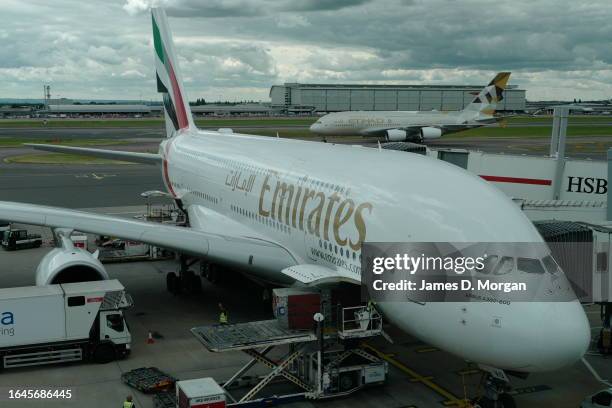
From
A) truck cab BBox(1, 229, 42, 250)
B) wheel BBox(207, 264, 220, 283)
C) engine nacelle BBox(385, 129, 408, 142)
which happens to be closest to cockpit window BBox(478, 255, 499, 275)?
wheel BBox(207, 264, 220, 283)

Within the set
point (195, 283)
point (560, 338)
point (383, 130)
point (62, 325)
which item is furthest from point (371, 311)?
point (383, 130)

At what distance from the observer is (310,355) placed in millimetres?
14102

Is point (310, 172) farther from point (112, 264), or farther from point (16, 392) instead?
point (112, 264)

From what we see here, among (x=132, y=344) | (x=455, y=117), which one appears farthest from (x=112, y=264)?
(x=455, y=117)

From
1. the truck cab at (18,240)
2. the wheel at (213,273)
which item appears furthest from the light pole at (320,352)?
the truck cab at (18,240)

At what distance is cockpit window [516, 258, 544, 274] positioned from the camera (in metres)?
10.9

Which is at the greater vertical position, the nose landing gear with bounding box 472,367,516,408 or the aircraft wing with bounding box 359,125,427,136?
the aircraft wing with bounding box 359,125,427,136

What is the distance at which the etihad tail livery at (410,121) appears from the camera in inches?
3233

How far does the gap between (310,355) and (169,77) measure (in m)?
20.3

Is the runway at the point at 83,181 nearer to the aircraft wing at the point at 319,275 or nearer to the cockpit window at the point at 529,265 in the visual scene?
the aircraft wing at the point at 319,275

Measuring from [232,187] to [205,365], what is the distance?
681 centimetres

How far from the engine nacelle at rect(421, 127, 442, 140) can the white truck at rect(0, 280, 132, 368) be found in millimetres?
66355

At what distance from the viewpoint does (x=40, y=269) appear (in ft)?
60.5

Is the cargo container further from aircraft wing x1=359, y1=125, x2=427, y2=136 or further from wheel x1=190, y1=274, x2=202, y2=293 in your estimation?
aircraft wing x1=359, y1=125, x2=427, y2=136
